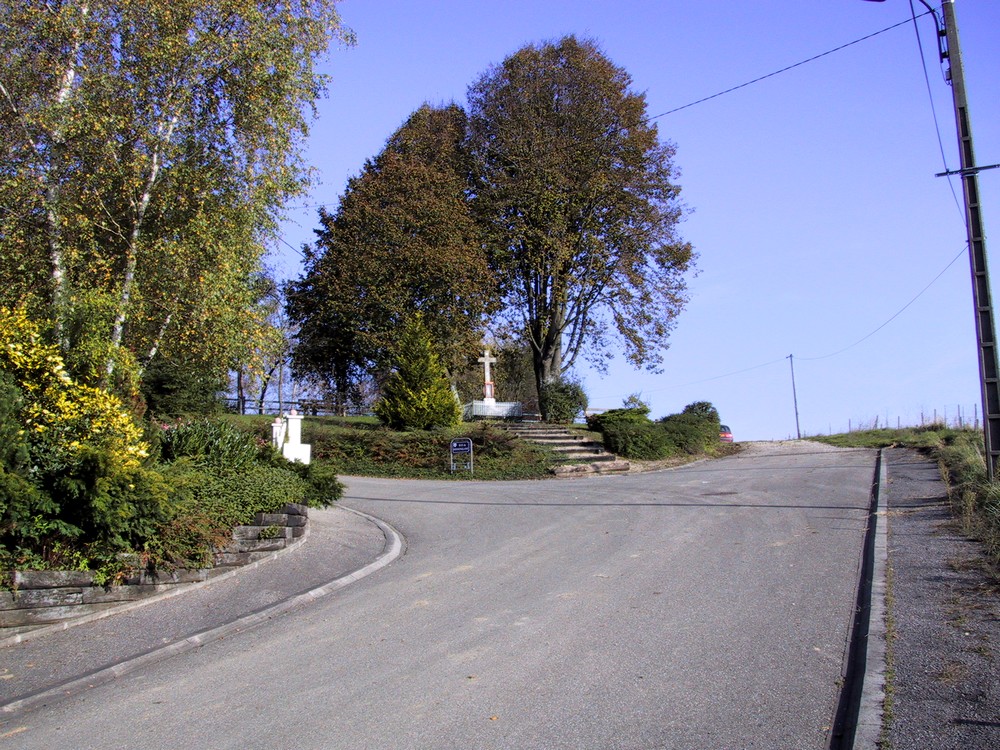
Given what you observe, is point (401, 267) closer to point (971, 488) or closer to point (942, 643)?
point (971, 488)

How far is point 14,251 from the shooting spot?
12828mm

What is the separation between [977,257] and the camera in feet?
41.4

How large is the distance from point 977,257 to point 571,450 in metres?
14.7

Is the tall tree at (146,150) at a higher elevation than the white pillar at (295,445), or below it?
higher

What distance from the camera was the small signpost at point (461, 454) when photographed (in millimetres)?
22359

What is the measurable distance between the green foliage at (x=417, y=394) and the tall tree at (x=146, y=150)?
10936 mm

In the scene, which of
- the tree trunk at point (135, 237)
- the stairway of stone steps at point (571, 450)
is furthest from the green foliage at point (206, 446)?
the stairway of stone steps at point (571, 450)

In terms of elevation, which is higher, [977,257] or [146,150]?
[146,150]

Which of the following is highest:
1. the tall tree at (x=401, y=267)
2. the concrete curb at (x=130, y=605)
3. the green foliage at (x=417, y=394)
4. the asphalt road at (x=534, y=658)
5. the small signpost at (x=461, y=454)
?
the tall tree at (x=401, y=267)

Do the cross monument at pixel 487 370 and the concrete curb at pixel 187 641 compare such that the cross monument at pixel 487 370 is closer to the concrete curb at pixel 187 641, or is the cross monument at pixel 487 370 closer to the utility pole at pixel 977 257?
the utility pole at pixel 977 257

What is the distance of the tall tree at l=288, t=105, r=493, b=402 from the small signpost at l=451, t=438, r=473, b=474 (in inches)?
364

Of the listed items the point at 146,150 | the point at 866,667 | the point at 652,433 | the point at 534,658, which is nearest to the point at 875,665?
the point at 866,667

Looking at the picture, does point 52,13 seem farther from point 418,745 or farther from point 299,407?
point 299,407

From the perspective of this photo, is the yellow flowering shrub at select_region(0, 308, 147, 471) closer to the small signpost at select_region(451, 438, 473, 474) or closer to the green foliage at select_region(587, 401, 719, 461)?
the small signpost at select_region(451, 438, 473, 474)
